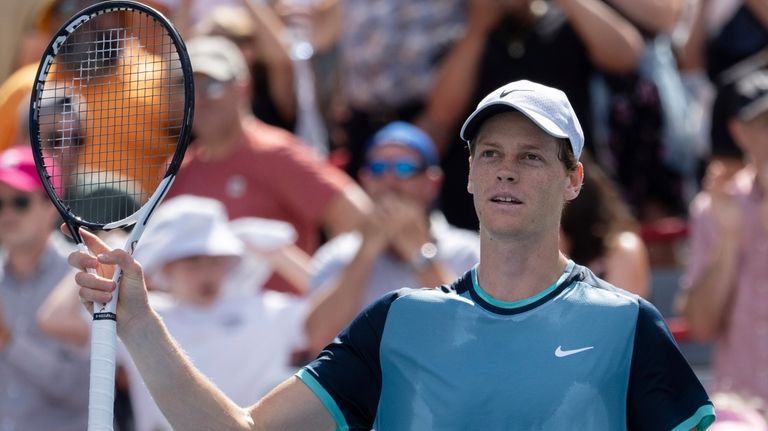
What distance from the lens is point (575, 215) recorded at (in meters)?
6.00

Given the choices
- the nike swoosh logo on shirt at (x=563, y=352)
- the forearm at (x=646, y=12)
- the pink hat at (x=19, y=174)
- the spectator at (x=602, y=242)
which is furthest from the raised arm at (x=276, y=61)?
the nike swoosh logo on shirt at (x=563, y=352)

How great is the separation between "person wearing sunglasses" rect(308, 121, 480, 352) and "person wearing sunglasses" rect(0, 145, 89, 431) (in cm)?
101

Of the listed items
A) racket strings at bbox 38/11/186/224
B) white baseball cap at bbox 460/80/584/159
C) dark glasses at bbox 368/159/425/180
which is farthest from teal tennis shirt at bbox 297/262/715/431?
dark glasses at bbox 368/159/425/180

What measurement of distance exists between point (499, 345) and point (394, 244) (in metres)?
2.68

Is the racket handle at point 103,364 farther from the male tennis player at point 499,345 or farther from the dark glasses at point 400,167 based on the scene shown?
the dark glasses at point 400,167

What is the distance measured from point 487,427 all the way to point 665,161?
4.34m

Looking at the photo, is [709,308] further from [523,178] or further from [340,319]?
[523,178]

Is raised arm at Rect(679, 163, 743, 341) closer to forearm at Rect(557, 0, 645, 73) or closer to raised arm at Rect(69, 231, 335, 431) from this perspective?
forearm at Rect(557, 0, 645, 73)

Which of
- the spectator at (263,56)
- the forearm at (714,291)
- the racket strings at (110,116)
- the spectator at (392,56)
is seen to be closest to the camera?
the racket strings at (110,116)

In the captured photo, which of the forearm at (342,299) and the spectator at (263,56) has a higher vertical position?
the spectator at (263,56)

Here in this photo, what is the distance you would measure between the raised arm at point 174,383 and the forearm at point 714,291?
9.81 ft

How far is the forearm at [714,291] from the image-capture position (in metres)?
6.01

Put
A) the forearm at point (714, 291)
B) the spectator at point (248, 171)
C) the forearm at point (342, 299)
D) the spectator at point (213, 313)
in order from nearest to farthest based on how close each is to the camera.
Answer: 1. the spectator at point (213, 313)
2. the forearm at point (342, 299)
3. the forearm at point (714, 291)
4. the spectator at point (248, 171)

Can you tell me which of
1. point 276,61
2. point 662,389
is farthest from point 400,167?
point 662,389
